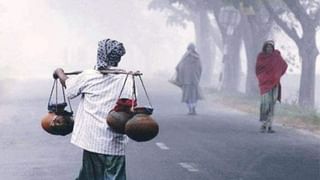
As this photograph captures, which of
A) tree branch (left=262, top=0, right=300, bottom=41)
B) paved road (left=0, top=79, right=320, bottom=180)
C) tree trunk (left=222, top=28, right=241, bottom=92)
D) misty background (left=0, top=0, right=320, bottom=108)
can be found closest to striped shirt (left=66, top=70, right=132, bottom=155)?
paved road (left=0, top=79, right=320, bottom=180)

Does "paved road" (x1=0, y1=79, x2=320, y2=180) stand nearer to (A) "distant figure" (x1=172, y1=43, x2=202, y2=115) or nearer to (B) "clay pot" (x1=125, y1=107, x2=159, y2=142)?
(A) "distant figure" (x1=172, y1=43, x2=202, y2=115)

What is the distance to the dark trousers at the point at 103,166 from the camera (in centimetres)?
666

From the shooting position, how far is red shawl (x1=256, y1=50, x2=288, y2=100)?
1719cm

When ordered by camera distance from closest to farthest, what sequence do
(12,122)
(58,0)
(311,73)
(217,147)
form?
(217,147) < (12,122) < (311,73) < (58,0)

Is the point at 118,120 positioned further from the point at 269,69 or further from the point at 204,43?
the point at 204,43

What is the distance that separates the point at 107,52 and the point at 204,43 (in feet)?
124

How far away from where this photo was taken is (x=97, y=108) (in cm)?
670

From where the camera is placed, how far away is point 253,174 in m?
10.9

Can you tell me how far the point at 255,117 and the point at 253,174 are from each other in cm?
1122

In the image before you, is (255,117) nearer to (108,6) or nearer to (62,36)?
(108,6)

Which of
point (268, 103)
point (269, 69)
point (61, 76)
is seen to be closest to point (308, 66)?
point (269, 69)

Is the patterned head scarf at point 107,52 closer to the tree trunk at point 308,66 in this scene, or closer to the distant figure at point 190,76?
the distant figure at point 190,76

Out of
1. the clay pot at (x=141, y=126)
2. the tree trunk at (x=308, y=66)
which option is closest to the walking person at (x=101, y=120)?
the clay pot at (x=141, y=126)

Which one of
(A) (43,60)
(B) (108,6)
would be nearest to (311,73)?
(B) (108,6)
